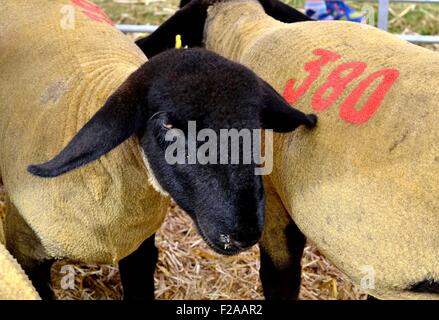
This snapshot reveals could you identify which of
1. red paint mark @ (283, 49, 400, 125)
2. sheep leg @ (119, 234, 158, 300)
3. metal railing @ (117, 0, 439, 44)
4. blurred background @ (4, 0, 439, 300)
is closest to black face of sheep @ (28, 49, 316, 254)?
red paint mark @ (283, 49, 400, 125)

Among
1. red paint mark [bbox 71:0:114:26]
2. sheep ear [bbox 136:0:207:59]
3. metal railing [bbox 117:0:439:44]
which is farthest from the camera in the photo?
metal railing [bbox 117:0:439:44]

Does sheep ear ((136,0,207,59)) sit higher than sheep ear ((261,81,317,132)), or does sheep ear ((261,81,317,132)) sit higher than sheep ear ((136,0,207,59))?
sheep ear ((261,81,317,132))

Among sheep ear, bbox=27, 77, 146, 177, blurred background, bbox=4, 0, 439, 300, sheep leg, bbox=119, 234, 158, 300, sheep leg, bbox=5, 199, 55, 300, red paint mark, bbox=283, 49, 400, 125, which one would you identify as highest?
red paint mark, bbox=283, 49, 400, 125

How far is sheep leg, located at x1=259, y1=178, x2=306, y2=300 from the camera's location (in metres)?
2.93

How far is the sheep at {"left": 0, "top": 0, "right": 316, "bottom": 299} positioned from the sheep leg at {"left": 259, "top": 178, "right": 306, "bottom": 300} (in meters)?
0.46

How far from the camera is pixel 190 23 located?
3660mm

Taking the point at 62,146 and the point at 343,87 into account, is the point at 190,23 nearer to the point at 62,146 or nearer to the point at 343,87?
the point at 62,146

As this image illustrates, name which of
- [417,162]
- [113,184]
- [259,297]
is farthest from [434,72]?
[259,297]

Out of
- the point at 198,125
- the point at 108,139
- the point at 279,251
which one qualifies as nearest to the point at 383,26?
the point at 279,251

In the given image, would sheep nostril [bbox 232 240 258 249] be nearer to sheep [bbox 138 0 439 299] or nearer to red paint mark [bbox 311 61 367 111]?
sheep [bbox 138 0 439 299]

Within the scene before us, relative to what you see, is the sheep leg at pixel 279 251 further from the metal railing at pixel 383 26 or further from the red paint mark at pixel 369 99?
the metal railing at pixel 383 26

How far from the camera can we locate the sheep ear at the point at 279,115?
2346mm

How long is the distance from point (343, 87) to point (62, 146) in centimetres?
106

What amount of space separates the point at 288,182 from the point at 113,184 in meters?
0.65
